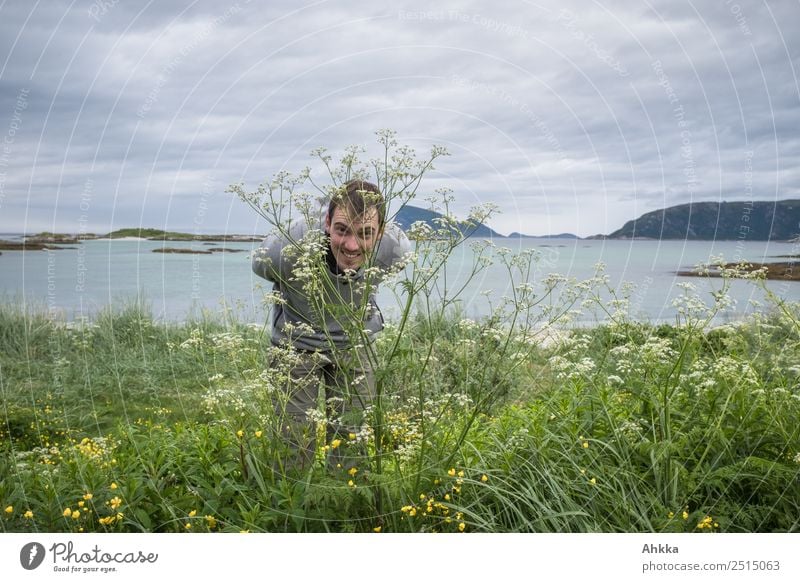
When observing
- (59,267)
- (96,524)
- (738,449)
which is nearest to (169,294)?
(59,267)

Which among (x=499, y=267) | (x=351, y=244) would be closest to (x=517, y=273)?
(x=499, y=267)

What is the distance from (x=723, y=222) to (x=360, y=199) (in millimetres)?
2299

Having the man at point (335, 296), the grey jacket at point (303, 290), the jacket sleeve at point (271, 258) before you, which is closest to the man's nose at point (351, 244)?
the man at point (335, 296)

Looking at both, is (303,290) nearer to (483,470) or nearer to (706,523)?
(483,470)

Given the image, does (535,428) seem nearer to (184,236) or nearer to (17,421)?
(184,236)

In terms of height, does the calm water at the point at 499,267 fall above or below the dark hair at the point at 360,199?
below

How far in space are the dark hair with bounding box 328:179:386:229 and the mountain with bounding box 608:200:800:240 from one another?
1.84 metres

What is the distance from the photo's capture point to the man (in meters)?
3.15

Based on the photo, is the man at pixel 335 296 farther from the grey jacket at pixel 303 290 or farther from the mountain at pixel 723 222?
the mountain at pixel 723 222

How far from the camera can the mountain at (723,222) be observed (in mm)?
4148

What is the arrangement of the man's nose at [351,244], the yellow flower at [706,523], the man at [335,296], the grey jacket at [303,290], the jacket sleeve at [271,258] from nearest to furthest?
the man at [335,296] → the yellow flower at [706,523] → the man's nose at [351,244] → the jacket sleeve at [271,258] → the grey jacket at [303,290]

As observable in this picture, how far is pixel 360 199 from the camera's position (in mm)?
3562

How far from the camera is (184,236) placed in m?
5.21

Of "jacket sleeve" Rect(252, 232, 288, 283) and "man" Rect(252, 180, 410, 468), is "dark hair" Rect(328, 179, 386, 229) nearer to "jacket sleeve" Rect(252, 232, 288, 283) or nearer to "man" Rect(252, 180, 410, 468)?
"man" Rect(252, 180, 410, 468)
